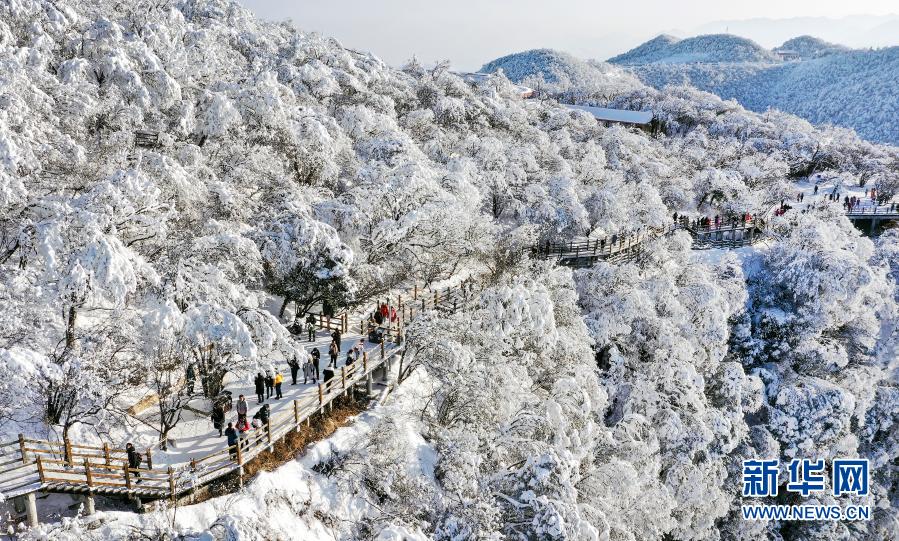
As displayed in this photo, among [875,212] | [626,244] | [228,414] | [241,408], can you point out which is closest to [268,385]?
[228,414]

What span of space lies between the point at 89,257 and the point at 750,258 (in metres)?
42.0

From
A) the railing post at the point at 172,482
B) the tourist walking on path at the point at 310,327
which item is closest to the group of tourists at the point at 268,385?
the tourist walking on path at the point at 310,327

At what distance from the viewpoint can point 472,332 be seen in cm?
2097

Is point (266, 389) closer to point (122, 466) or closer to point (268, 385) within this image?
point (268, 385)

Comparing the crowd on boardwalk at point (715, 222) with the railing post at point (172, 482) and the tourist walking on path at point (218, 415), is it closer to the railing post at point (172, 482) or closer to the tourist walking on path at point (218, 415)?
the tourist walking on path at point (218, 415)

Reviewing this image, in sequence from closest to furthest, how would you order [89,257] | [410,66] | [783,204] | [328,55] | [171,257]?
[89,257]
[171,257]
[328,55]
[783,204]
[410,66]

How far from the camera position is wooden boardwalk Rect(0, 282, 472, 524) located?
Answer: 13188mm

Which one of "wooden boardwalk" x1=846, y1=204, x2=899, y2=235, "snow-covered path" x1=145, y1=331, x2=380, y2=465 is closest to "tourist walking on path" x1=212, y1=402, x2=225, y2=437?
"snow-covered path" x1=145, y1=331, x2=380, y2=465

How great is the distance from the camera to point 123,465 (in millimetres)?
13977

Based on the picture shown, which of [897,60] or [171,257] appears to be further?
[897,60]

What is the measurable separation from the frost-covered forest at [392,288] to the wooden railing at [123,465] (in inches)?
25.3

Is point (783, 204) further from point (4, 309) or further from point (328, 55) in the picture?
point (4, 309)

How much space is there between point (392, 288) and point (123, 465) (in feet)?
46.8

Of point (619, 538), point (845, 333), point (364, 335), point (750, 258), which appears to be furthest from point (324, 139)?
point (845, 333)
